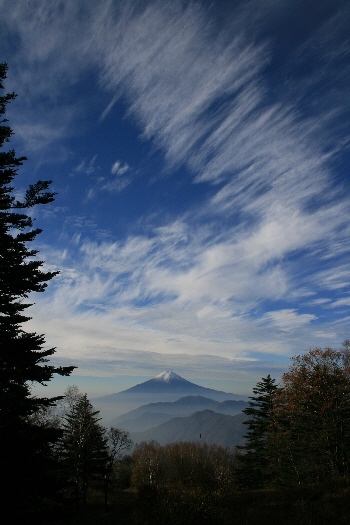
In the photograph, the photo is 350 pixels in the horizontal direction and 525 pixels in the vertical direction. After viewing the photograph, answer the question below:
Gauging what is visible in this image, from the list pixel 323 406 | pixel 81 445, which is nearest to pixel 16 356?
pixel 81 445

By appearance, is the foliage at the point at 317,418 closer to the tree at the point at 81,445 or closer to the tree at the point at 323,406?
the tree at the point at 323,406

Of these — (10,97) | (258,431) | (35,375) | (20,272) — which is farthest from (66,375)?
(258,431)

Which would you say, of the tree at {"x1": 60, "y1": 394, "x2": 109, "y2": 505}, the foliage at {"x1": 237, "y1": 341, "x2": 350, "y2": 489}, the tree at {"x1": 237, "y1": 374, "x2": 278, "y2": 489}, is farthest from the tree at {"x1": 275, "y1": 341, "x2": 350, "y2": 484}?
the tree at {"x1": 60, "y1": 394, "x2": 109, "y2": 505}

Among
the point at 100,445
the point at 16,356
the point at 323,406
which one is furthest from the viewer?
the point at 100,445

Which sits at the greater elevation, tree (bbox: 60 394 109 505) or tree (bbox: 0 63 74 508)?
tree (bbox: 0 63 74 508)

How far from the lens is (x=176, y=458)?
62.4m

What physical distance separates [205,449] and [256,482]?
4943 cm

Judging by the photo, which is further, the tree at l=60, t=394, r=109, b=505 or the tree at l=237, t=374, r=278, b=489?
the tree at l=237, t=374, r=278, b=489

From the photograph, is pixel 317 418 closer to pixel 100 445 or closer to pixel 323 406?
pixel 323 406

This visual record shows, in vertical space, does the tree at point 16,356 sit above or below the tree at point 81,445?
above

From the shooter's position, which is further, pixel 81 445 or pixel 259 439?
pixel 259 439

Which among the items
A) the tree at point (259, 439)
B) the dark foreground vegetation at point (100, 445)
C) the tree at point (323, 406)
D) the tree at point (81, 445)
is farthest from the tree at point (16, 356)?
the tree at point (259, 439)

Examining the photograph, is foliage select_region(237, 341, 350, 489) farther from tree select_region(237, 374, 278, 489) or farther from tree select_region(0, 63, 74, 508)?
tree select_region(0, 63, 74, 508)

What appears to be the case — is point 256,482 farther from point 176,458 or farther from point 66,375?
point 66,375
